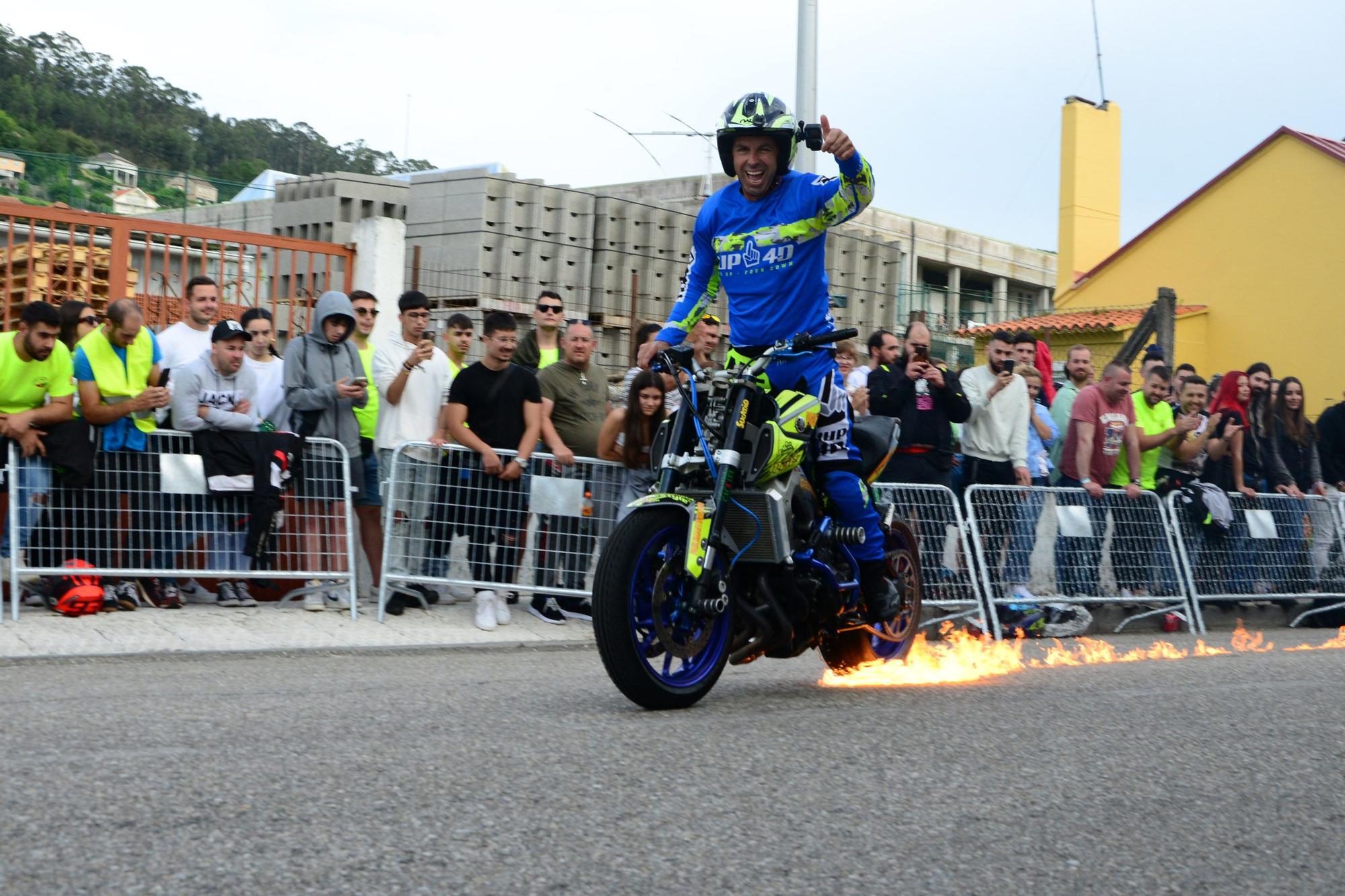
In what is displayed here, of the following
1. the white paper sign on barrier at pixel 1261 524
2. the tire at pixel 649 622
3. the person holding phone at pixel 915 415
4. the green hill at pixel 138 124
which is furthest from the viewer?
the green hill at pixel 138 124

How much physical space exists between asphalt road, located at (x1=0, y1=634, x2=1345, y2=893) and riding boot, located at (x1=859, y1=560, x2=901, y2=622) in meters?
0.39

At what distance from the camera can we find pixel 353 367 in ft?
32.9

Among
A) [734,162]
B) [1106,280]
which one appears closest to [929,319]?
[1106,280]

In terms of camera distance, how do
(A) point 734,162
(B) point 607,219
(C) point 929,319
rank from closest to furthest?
(A) point 734,162, (B) point 607,219, (C) point 929,319

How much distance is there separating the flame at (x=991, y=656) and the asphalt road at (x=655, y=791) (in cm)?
71

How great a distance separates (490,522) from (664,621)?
4.36 metres

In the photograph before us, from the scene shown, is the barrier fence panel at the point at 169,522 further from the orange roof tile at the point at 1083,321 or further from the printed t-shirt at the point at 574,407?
the orange roof tile at the point at 1083,321

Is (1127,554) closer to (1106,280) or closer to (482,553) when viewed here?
(482,553)

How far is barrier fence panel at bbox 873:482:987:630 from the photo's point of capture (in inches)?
402

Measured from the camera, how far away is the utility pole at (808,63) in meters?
15.5

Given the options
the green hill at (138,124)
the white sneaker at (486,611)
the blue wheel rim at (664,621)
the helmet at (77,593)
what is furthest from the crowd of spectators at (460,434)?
the green hill at (138,124)

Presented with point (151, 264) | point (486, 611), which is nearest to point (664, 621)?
point (486, 611)

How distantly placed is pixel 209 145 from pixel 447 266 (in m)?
81.3

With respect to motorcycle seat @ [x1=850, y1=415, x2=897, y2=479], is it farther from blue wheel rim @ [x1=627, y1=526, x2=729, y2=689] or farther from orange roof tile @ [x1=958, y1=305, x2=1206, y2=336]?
orange roof tile @ [x1=958, y1=305, x2=1206, y2=336]
